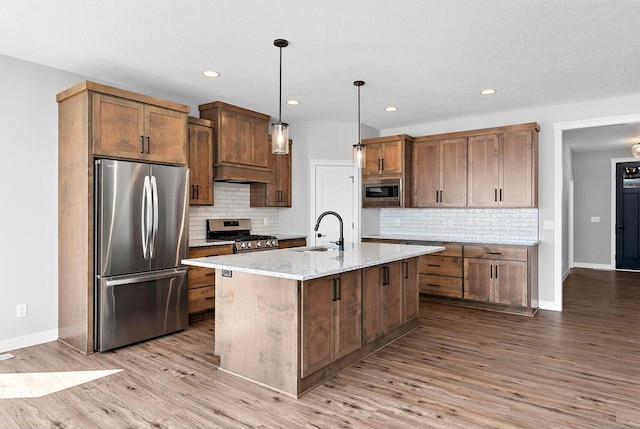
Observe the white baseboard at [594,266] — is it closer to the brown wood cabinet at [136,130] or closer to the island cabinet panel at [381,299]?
the island cabinet panel at [381,299]

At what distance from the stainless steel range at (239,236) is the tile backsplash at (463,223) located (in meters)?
2.28

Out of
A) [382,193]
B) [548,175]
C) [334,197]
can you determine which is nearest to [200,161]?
[334,197]

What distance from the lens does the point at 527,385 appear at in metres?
3.01

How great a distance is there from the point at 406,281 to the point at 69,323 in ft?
10.9

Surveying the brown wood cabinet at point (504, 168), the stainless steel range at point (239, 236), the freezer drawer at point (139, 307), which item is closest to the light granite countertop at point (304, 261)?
the freezer drawer at point (139, 307)

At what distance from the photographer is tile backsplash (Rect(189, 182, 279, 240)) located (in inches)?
212

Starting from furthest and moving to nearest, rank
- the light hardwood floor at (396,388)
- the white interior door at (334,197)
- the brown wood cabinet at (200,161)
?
1. the white interior door at (334,197)
2. the brown wood cabinet at (200,161)
3. the light hardwood floor at (396,388)

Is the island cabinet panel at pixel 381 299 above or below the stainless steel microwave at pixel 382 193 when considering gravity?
below

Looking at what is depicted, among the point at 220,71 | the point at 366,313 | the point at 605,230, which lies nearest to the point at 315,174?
the point at 220,71

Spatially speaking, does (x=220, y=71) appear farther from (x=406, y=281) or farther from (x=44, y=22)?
(x=406, y=281)

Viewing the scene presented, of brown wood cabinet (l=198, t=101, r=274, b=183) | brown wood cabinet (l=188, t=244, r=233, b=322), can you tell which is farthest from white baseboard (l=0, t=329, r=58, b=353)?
brown wood cabinet (l=198, t=101, r=274, b=183)

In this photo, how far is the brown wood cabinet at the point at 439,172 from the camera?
19.4 ft

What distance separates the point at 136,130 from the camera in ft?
13.1

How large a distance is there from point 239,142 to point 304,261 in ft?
8.97
